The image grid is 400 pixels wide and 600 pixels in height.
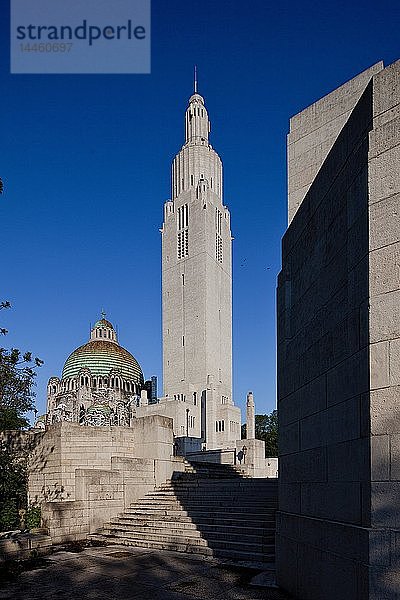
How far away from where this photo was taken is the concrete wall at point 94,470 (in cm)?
1534

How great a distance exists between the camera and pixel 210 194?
270ft

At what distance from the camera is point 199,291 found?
260ft

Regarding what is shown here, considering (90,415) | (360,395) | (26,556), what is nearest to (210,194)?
(90,415)

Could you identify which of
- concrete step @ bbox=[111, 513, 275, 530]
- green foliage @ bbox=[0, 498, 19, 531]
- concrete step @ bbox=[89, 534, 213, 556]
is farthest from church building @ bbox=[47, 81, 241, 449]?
concrete step @ bbox=[89, 534, 213, 556]

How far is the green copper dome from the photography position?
96062 millimetres

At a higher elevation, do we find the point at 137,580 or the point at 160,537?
the point at 137,580

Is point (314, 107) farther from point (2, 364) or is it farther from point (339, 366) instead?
point (2, 364)

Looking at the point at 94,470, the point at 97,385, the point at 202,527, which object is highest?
the point at 97,385

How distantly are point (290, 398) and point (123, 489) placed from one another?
9361mm

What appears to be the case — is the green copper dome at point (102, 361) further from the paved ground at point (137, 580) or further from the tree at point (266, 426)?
the paved ground at point (137, 580)

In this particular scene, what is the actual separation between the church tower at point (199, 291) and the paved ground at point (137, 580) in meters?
61.1

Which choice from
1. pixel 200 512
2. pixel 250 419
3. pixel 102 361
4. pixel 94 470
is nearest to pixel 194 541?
pixel 200 512

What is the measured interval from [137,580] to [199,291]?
227ft

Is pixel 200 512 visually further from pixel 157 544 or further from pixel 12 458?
pixel 12 458
